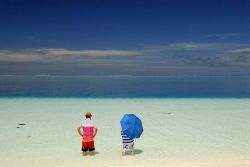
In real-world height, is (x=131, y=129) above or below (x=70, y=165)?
above

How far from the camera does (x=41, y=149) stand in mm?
10742

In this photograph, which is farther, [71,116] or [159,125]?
[71,116]

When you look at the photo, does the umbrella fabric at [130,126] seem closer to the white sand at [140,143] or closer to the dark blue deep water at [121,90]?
the white sand at [140,143]

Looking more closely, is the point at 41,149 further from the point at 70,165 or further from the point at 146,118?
the point at 146,118

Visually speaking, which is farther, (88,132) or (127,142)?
(127,142)

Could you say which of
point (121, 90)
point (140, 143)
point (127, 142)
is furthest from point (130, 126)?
point (121, 90)

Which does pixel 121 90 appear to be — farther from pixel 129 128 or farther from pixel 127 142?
pixel 129 128

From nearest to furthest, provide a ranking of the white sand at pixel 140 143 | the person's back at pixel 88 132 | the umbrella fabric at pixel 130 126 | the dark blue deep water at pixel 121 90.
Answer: the person's back at pixel 88 132 → the umbrella fabric at pixel 130 126 → the white sand at pixel 140 143 → the dark blue deep water at pixel 121 90

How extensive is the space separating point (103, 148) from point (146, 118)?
7.73 meters

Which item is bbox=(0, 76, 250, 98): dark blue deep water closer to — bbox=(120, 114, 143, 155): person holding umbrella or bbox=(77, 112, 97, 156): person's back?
bbox=(77, 112, 97, 156): person's back

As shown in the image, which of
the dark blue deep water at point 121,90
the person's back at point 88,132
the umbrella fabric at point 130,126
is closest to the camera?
the person's back at point 88,132

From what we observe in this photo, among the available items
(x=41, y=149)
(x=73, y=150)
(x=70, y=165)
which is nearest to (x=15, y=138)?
(x=41, y=149)

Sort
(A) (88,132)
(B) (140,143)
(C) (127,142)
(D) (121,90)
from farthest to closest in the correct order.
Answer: (D) (121,90)
(B) (140,143)
(C) (127,142)
(A) (88,132)

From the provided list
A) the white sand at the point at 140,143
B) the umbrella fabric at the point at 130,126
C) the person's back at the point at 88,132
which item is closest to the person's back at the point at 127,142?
the umbrella fabric at the point at 130,126
